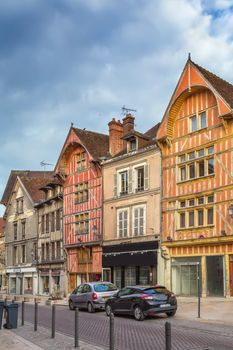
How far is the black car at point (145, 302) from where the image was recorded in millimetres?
18828

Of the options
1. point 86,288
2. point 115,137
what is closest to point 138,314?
point 86,288

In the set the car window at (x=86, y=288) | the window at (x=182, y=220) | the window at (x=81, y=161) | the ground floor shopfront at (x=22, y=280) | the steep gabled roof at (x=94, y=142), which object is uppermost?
the steep gabled roof at (x=94, y=142)

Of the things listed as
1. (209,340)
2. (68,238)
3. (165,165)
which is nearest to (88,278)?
(68,238)

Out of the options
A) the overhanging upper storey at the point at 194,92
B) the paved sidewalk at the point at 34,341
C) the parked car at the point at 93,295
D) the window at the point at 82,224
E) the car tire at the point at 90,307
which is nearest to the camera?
the paved sidewalk at the point at 34,341

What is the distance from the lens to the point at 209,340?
13.1 m

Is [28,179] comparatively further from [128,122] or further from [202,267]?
[202,267]

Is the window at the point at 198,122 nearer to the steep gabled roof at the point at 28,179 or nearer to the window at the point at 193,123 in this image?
the window at the point at 193,123

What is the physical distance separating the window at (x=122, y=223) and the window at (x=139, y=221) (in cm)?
98

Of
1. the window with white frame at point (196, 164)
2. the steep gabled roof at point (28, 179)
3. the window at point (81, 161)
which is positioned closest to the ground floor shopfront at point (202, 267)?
the window with white frame at point (196, 164)

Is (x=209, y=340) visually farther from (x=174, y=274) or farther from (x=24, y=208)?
(x=24, y=208)

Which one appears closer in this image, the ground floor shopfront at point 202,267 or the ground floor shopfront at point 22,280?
the ground floor shopfront at point 202,267

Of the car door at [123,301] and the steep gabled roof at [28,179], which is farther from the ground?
the steep gabled roof at [28,179]

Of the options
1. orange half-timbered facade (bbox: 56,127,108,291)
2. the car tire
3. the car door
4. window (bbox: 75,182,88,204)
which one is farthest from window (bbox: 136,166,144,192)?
the car door

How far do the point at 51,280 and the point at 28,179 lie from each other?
12.7m
